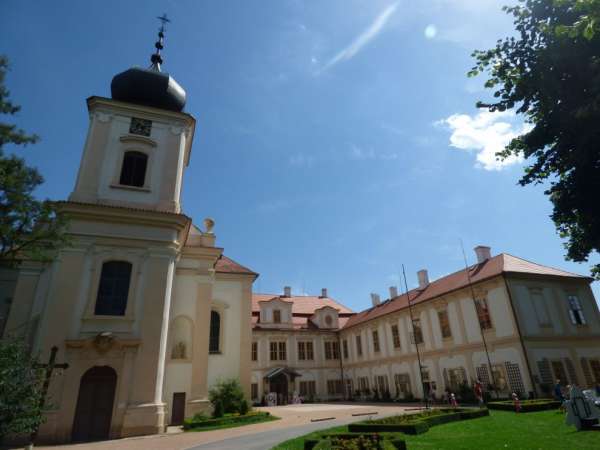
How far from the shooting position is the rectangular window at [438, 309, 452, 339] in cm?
2742

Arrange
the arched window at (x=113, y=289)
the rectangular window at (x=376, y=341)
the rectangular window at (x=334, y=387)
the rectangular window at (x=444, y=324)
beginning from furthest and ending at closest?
1. the rectangular window at (x=334, y=387)
2. the rectangular window at (x=376, y=341)
3. the rectangular window at (x=444, y=324)
4. the arched window at (x=113, y=289)

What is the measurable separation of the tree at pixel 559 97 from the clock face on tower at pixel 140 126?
632 inches

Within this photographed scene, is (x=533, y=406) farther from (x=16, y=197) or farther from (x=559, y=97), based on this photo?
(x=16, y=197)

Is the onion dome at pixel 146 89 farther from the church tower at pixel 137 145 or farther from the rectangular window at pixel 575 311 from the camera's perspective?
the rectangular window at pixel 575 311

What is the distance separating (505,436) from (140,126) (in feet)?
67.0

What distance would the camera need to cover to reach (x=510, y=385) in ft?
72.7

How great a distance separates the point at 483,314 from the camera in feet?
81.1

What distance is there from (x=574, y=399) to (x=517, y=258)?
17.4m

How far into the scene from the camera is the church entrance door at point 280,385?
36.7 meters

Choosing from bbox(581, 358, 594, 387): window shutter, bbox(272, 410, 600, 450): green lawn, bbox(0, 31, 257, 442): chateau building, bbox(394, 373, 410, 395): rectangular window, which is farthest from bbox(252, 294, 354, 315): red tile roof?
bbox(272, 410, 600, 450): green lawn

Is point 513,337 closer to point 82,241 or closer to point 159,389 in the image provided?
point 159,389

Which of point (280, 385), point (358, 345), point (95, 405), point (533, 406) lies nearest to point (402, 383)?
point (358, 345)

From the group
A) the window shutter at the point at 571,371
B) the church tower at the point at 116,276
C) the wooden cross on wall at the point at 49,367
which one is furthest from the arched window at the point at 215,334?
the window shutter at the point at 571,371

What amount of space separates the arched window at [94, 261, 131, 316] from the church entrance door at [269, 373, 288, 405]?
24662 millimetres
